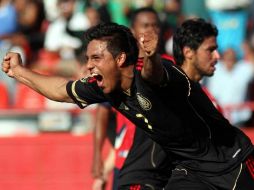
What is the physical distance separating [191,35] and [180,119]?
4.30 ft

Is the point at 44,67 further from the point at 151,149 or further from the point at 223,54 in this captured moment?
the point at 151,149

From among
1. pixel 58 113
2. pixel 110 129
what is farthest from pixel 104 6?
pixel 110 129

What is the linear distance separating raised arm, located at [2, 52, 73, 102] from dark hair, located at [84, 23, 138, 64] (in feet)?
2.10

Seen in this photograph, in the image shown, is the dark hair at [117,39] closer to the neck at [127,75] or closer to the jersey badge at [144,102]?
the neck at [127,75]

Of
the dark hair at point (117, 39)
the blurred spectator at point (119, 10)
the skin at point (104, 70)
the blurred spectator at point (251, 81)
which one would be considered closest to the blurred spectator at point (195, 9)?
the blurred spectator at point (251, 81)

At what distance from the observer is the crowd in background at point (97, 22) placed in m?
10.8

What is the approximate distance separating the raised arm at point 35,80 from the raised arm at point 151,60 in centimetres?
101

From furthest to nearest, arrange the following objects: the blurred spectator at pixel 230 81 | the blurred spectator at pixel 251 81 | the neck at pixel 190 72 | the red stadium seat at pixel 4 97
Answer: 1. the blurred spectator at pixel 230 81
2. the red stadium seat at pixel 4 97
3. the blurred spectator at pixel 251 81
4. the neck at pixel 190 72

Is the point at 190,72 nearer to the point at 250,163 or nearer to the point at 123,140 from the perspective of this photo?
the point at 123,140

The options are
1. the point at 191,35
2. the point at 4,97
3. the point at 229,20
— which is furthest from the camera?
the point at 229,20

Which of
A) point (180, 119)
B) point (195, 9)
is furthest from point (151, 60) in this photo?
point (195, 9)

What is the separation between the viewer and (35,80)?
5.61m

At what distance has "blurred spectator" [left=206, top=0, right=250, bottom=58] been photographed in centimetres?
1156

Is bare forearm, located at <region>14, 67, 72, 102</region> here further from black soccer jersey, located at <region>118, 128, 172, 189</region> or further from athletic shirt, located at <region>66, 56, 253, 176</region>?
black soccer jersey, located at <region>118, 128, 172, 189</region>
